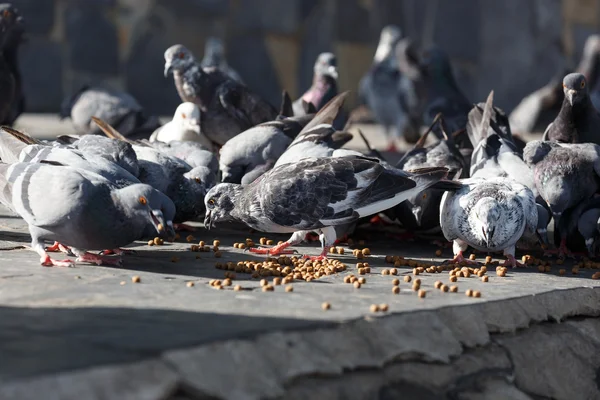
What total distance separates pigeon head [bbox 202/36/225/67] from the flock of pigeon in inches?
215

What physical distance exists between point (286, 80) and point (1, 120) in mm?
7703

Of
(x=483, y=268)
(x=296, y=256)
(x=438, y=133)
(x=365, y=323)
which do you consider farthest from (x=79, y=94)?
(x=365, y=323)

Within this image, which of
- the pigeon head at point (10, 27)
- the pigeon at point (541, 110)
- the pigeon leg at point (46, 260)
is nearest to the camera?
the pigeon leg at point (46, 260)

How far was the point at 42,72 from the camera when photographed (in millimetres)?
13734

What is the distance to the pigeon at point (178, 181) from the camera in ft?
17.8

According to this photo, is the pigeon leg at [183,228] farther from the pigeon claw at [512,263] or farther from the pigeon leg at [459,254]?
the pigeon claw at [512,263]

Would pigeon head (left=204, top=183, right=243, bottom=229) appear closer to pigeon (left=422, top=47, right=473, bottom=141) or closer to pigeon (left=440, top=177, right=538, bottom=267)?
pigeon (left=440, top=177, right=538, bottom=267)

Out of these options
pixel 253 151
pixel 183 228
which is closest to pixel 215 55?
pixel 253 151

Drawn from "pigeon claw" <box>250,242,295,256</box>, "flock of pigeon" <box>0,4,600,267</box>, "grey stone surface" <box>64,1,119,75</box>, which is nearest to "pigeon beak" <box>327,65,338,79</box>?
"flock of pigeon" <box>0,4,600,267</box>

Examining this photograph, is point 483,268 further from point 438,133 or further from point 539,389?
point 438,133

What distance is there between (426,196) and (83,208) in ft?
7.08

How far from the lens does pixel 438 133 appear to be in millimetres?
8414

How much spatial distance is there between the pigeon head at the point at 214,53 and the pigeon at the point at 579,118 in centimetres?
737

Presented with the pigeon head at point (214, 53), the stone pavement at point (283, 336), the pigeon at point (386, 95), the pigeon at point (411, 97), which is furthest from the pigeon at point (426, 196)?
the pigeon head at point (214, 53)
